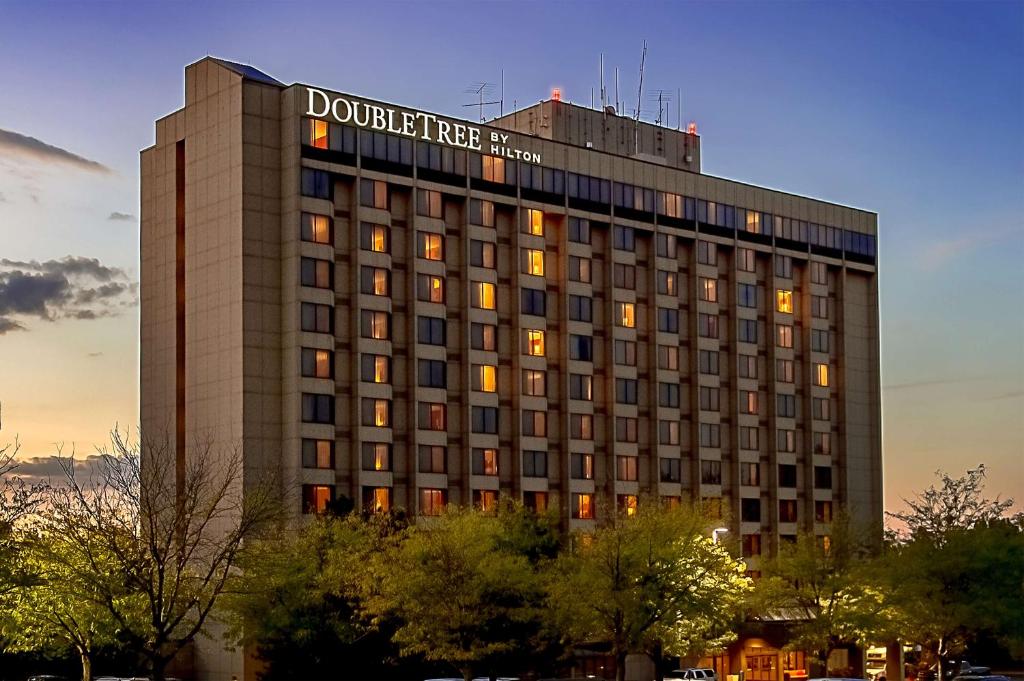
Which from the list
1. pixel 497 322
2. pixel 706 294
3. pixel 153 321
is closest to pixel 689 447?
pixel 706 294

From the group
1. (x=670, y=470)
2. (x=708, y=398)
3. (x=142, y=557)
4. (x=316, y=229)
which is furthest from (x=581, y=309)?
(x=142, y=557)

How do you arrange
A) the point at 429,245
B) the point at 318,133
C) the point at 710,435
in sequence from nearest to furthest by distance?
1. the point at 318,133
2. the point at 429,245
3. the point at 710,435

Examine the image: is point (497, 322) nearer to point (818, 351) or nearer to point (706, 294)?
point (706, 294)

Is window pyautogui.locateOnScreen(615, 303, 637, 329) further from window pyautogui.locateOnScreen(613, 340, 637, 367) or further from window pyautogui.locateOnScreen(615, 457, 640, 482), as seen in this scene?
window pyautogui.locateOnScreen(615, 457, 640, 482)

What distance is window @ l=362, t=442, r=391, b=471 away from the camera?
119438 mm

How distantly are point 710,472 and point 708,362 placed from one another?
416 inches

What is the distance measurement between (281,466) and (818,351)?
214ft

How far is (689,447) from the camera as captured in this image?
145 m

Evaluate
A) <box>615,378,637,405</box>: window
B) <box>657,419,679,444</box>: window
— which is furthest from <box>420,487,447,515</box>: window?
<box>657,419,679,444</box>: window

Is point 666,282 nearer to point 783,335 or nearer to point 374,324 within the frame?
point 783,335

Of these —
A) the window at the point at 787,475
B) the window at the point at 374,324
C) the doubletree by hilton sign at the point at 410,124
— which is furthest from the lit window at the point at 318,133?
the window at the point at 787,475

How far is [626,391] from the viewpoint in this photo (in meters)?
140

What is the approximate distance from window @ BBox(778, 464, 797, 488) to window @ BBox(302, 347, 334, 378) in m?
53.0

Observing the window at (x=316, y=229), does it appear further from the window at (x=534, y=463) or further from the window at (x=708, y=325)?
the window at (x=708, y=325)
